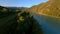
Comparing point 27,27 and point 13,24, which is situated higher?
point 13,24

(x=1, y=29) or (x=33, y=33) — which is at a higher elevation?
(x=1, y=29)

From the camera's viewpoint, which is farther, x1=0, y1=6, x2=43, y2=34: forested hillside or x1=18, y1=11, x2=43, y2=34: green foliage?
x1=18, y1=11, x2=43, y2=34: green foliage

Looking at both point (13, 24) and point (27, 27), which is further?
point (27, 27)

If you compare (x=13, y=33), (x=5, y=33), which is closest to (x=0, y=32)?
(x=5, y=33)

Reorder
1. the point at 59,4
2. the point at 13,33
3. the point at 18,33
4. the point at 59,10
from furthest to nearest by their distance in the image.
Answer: the point at 59,4
the point at 59,10
the point at 18,33
the point at 13,33

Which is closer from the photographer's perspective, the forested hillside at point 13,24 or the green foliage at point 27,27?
the forested hillside at point 13,24

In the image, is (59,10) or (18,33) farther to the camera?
(59,10)

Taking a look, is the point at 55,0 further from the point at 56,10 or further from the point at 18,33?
the point at 18,33

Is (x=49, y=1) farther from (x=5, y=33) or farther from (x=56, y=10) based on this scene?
(x=5, y=33)

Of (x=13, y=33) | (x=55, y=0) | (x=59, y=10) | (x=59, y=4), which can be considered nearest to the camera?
(x=13, y=33)

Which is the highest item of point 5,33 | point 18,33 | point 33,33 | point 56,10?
point 5,33
